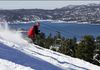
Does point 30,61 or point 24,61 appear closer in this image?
point 24,61

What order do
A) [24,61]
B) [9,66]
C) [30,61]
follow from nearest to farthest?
[9,66], [24,61], [30,61]

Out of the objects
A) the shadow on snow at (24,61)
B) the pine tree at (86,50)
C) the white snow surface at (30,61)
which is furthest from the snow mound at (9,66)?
the pine tree at (86,50)

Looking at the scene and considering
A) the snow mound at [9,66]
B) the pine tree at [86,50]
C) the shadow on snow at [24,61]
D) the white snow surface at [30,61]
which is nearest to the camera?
the snow mound at [9,66]

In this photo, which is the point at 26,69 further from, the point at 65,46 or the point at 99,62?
the point at 65,46

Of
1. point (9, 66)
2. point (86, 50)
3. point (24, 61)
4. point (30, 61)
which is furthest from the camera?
point (86, 50)

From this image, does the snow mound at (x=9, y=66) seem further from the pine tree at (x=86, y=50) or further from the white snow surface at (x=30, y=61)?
the pine tree at (x=86, y=50)

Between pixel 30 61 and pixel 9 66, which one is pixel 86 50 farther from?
pixel 9 66

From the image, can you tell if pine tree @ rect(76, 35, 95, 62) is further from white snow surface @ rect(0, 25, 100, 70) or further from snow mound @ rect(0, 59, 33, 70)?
snow mound @ rect(0, 59, 33, 70)

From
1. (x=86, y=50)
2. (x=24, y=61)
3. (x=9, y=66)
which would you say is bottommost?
(x=86, y=50)

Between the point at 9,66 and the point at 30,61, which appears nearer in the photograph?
the point at 9,66

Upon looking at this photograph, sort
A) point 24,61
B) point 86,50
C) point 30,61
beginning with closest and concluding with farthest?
point 24,61, point 30,61, point 86,50

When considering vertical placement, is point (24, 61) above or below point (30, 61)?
above

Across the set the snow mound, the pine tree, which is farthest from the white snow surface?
the pine tree

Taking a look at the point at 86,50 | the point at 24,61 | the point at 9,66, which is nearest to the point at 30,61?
the point at 24,61
